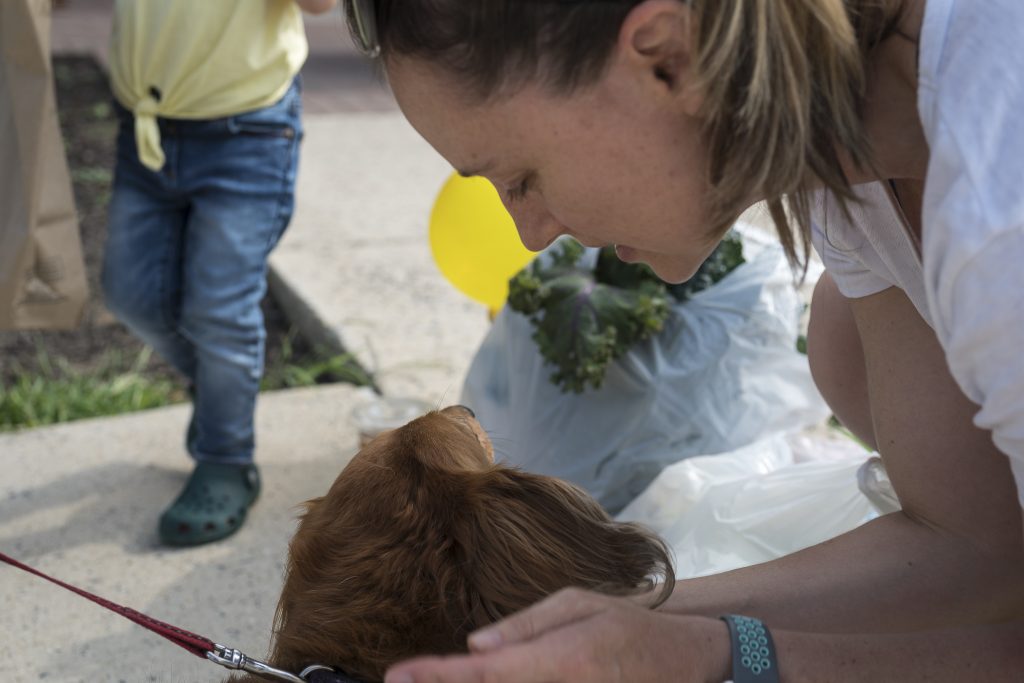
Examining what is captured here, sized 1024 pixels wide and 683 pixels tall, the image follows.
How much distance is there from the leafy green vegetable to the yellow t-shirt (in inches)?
35.0

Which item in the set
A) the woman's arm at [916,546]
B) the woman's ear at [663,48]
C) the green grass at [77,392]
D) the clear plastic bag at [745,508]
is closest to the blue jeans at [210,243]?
the green grass at [77,392]

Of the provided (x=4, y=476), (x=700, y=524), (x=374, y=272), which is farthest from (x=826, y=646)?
(x=374, y=272)

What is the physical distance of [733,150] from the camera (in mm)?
1390

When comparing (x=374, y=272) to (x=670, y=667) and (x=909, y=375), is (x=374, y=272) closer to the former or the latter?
(x=909, y=375)

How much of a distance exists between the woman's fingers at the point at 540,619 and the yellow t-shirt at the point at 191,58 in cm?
203

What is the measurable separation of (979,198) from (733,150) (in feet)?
0.93

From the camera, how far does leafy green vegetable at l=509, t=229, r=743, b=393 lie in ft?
9.25

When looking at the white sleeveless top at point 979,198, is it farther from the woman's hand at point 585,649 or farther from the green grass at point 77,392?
the green grass at point 77,392

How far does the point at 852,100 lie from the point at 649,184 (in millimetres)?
269

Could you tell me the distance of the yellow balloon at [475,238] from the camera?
2918 mm

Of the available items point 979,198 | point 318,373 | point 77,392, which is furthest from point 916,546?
point 77,392

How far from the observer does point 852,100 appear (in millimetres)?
1428

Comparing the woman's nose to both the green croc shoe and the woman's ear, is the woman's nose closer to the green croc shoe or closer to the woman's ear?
the woman's ear

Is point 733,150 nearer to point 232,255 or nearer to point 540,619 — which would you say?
point 540,619
